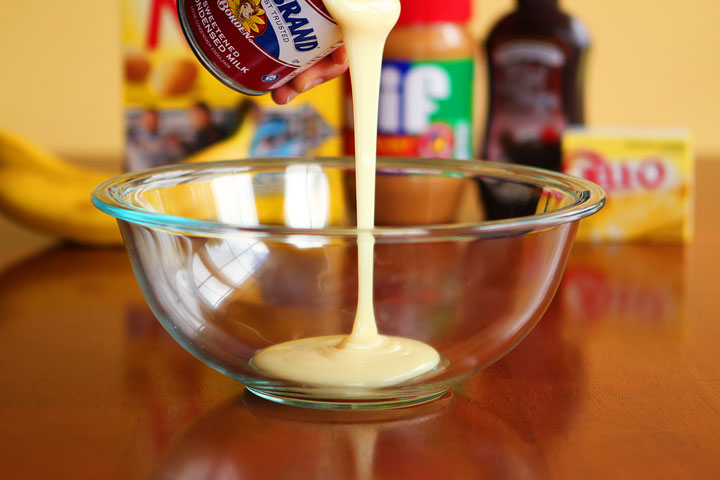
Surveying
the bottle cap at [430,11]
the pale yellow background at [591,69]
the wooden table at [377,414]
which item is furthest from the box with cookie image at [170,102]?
the pale yellow background at [591,69]

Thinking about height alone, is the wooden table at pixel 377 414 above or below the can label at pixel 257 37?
below

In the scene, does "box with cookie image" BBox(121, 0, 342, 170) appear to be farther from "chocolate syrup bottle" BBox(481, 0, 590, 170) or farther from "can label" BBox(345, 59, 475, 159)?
"chocolate syrup bottle" BBox(481, 0, 590, 170)

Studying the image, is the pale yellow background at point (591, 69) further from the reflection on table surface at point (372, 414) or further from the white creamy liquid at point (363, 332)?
the white creamy liquid at point (363, 332)

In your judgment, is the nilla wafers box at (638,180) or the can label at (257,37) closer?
the can label at (257,37)

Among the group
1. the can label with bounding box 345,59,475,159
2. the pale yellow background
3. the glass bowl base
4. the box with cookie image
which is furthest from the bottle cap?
the pale yellow background

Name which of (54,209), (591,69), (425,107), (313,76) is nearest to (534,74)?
(425,107)

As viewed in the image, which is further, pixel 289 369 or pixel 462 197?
pixel 462 197


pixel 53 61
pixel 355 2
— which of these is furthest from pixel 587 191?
pixel 53 61

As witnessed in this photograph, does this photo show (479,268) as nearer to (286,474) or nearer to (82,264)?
(286,474)
